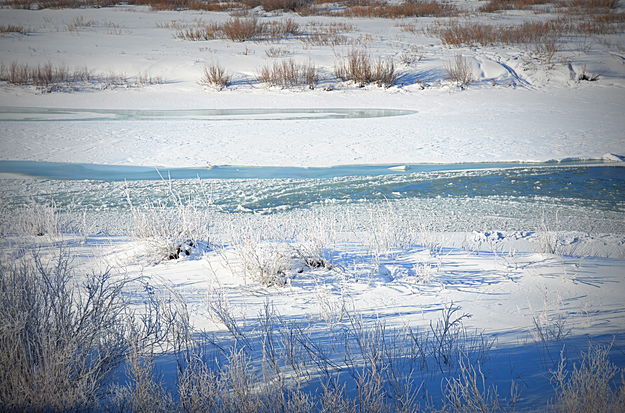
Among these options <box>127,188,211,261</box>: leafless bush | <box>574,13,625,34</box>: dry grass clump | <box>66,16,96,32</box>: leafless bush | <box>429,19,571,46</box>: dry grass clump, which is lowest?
<box>127,188,211,261</box>: leafless bush

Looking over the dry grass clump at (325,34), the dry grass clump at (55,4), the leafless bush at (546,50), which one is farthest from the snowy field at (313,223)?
the dry grass clump at (55,4)

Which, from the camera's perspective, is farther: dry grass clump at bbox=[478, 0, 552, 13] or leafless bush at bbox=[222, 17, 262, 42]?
dry grass clump at bbox=[478, 0, 552, 13]

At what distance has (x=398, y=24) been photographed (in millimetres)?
26797

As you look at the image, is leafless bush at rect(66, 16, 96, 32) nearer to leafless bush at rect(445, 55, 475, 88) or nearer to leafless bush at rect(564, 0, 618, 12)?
leafless bush at rect(445, 55, 475, 88)

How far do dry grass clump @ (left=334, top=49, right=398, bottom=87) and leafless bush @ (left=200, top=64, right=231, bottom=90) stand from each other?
3.53 meters

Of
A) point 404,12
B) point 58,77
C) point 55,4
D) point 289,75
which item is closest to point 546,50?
point 289,75

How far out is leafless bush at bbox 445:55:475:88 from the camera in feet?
50.4

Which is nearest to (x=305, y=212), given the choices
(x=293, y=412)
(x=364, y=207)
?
(x=364, y=207)

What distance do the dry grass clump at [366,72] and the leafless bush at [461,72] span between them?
67.7 inches

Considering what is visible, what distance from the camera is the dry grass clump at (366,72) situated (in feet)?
51.5

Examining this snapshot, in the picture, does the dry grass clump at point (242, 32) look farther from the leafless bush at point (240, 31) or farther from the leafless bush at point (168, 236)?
the leafless bush at point (168, 236)

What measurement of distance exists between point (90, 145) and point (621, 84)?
14.6 m

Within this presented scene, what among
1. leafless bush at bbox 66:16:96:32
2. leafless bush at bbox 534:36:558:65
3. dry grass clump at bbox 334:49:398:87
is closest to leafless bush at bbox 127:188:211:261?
dry grass clump at bbox 334:49:398:87

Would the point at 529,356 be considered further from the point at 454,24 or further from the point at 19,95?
the point at 454,24
